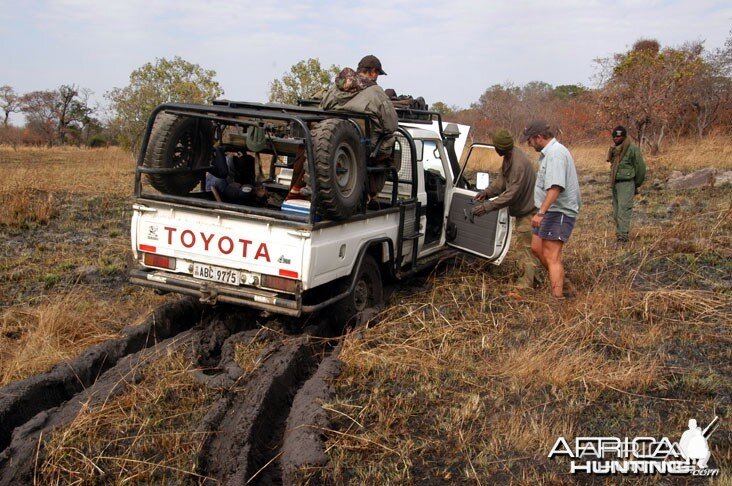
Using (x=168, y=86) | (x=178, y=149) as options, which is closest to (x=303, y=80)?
(x=168, y=86)

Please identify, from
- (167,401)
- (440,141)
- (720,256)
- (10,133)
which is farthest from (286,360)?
(10,133)

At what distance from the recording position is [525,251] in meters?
7.39

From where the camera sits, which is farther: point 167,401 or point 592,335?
point 592,335

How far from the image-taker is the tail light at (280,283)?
513 centimetres

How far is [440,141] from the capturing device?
296 inches

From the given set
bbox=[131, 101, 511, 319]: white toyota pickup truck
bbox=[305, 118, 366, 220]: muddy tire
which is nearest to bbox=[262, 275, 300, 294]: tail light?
bbox=[131, 101, 511, 319]: white toyota pickup truck

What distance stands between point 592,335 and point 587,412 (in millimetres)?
1334

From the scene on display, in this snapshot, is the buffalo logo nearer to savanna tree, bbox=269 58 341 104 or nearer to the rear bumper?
the rear bumper

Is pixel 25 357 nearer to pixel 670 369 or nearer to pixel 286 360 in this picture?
pixel 286 360

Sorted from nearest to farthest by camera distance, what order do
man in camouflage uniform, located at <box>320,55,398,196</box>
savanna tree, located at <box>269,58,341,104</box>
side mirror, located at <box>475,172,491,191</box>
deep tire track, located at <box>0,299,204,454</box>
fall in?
deep tire track, located at <box>0,299,204,454</box> → man in camouflage uniform, located at <box>320,55,398,196</box> → side mirror, located at <box>475,172,491,191</box> → savanna tree, located at <box>269,58,341,104</box>

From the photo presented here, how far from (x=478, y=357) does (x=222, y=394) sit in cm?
202

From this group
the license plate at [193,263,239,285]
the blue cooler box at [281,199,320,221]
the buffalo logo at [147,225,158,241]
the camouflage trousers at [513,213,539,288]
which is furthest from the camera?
the camouflage trousers at [513,213,539,288]

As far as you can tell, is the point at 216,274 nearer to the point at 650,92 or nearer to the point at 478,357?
the point at 478,357

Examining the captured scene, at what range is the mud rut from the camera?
12.0 ft
